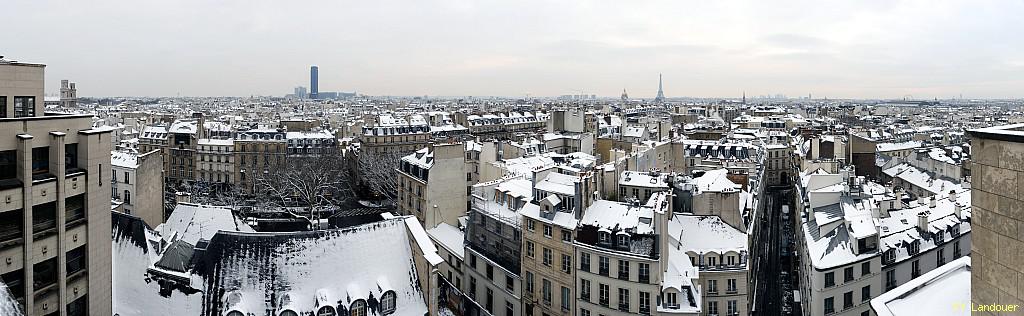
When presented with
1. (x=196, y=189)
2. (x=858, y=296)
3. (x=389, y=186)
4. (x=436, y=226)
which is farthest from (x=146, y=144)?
(x=858, y=296)

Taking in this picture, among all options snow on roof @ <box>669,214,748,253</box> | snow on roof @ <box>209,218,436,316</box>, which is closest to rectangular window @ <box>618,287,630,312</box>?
snow on roof @ <box>669,214,748,253</box>

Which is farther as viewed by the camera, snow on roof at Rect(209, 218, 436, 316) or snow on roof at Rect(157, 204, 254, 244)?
snow on roof at Rect(157, 204, 254, 244)

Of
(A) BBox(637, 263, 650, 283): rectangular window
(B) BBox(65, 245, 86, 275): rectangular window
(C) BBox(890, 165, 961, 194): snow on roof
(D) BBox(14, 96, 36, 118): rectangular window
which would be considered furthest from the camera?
(C) BBox(890, 165, 961, 194): snow on roof

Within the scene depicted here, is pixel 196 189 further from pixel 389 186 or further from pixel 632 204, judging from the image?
pixel 632 204

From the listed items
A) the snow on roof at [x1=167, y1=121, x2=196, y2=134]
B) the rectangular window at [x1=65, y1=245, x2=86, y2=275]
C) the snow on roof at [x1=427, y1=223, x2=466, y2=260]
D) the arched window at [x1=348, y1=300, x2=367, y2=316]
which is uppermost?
the snow on roof at [x1=167, y1=121, x2=196, y2=134]

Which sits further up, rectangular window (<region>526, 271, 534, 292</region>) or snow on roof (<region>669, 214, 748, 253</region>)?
snow on roof (<region>669, 214, 748, 253</region>)

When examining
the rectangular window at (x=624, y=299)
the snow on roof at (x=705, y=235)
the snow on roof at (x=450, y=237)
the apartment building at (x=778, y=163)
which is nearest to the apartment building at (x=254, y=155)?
the snow on roof at (x=450, y=237)

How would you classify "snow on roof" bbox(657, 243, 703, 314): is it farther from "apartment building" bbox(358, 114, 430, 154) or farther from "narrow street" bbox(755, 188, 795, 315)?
"apartment building" bbox(358, 114, 430, 154)

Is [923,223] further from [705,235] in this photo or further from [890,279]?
[705,235]
